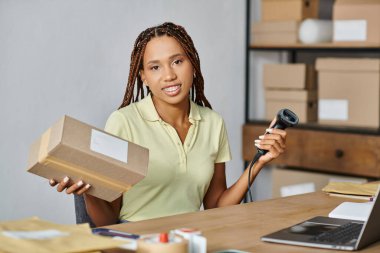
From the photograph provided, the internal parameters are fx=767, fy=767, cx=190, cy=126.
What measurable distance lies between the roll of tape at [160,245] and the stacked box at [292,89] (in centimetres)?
292

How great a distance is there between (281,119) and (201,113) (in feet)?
1.42

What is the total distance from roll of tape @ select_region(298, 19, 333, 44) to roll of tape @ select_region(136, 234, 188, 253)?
2.93m

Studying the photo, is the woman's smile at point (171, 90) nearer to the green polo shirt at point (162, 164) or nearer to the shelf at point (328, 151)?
the green polo shirt at point (162, 164)

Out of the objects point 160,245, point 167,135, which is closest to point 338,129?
point 167,135

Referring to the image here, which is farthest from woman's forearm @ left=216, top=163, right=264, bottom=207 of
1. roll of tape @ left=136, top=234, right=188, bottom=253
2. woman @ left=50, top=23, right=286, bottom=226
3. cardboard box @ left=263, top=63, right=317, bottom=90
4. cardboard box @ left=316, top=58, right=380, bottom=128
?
cardboard box @ left=263, top=63, right=317, bottom=90

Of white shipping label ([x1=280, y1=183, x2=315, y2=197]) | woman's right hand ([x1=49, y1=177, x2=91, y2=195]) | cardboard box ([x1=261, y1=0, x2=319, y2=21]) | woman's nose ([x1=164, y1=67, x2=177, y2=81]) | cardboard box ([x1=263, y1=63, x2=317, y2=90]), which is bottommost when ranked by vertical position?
white shipping label ([x1=280, y1=183, x2=315, y2=197])

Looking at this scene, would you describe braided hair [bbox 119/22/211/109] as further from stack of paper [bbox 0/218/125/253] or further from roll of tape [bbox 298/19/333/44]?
roll of tape [bbox 298/19/333/44]

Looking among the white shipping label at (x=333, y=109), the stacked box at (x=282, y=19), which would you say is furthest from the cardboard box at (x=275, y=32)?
the white shipping label at (x=333, y=109)

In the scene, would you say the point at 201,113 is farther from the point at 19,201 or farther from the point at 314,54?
the point at 314,54

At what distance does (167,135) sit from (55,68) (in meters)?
1.19

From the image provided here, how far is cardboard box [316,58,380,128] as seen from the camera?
3881mm

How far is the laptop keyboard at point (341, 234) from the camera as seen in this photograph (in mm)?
1569

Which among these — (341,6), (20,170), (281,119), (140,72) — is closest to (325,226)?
(281,119)

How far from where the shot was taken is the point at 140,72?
2424 millimetres
